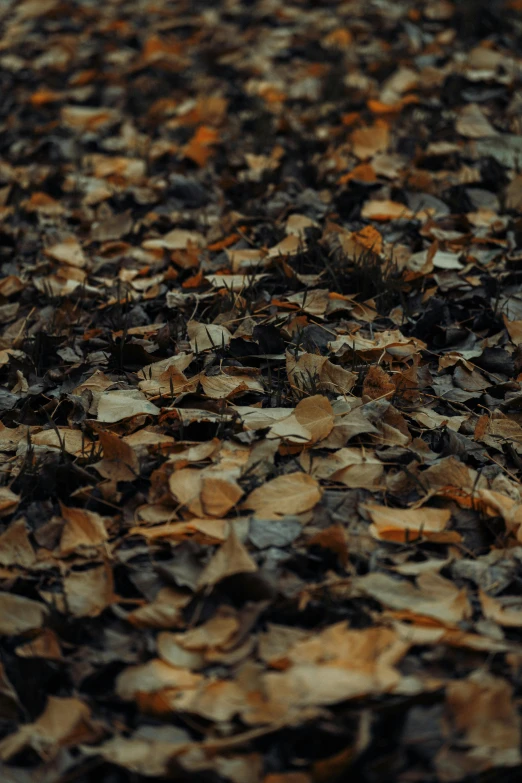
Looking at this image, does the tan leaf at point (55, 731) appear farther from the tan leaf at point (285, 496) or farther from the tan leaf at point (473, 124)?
the tan leaf at point (473, 124)

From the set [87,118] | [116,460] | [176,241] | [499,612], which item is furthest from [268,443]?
[87,118]

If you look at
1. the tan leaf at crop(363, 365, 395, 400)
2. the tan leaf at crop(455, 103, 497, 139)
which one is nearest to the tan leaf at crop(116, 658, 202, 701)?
the tan leaf at crop(363, 365, 395, 400)

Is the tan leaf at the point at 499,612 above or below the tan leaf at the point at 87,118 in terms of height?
above

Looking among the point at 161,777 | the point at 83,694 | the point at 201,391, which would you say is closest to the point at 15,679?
the point at 83,694

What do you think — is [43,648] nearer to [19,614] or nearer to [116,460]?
[19,614]

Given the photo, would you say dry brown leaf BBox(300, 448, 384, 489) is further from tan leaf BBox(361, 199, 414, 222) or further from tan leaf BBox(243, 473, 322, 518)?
tan leaf BBox(361, 199, 414, 222)

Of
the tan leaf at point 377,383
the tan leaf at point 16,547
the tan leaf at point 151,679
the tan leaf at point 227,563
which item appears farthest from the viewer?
the tan leaf at point 377,383

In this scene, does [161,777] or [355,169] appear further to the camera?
[355,169]

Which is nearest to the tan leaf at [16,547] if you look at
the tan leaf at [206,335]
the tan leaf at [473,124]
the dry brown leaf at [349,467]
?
the dry brown leaf at [349,467]

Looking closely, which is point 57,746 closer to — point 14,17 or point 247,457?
point 247,457
